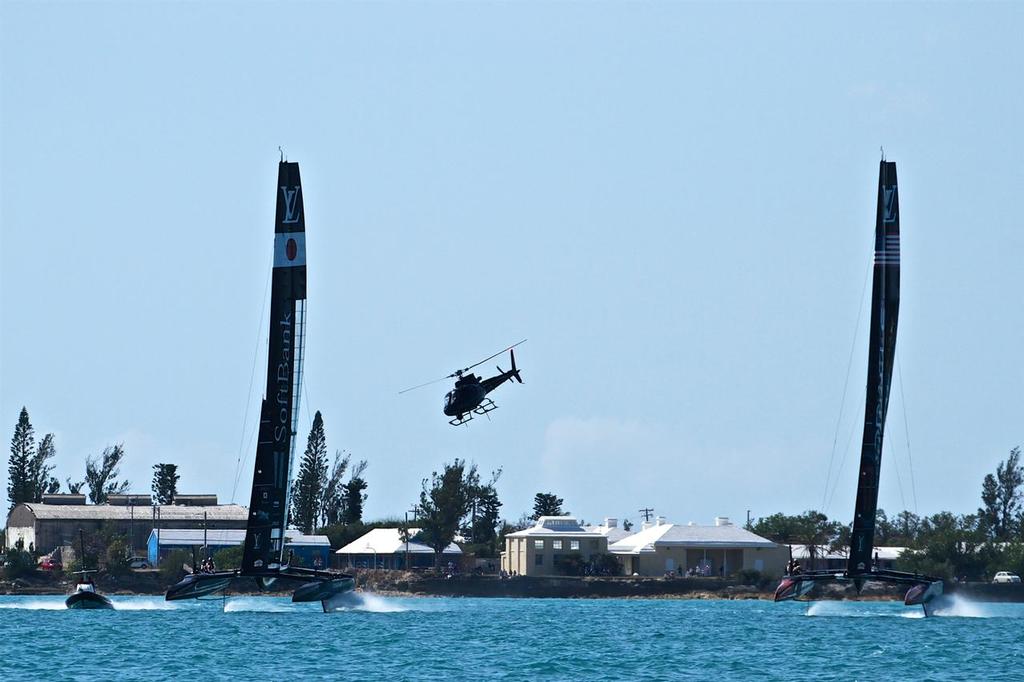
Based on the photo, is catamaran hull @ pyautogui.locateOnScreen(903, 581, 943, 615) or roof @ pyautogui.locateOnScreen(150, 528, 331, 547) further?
roof @ pyautogui.locateOnScreen(150, 528, 331, 547)

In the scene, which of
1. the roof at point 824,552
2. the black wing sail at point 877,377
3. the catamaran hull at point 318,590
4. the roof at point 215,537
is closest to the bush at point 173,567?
the roof at point 215,537

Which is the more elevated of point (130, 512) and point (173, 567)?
point (130, 512)

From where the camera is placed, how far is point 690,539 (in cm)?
12850

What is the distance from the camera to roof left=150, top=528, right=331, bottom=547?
128 m

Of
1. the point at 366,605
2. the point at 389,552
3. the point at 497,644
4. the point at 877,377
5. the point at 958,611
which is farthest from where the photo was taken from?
A: the point at 389,552

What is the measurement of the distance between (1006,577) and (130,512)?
202 feet

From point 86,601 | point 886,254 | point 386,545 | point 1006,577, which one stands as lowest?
point 86,601

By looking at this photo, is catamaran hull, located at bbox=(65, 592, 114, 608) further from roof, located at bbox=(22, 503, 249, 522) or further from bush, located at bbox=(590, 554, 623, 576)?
roof, located at bbox=(22, 503, 249, 522)

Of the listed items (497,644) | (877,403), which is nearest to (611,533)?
(877,403)

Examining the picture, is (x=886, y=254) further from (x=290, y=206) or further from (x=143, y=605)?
(x=143, y=605)

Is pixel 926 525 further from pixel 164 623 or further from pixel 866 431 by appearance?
pixel 164 623

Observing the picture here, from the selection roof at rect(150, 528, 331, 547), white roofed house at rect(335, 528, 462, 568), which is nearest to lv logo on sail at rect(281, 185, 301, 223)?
roof at rect(150, 528, 331, 547)

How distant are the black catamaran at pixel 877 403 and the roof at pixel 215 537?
199 feet

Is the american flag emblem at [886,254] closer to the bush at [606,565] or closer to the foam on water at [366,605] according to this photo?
the foam on water at [366,605]
